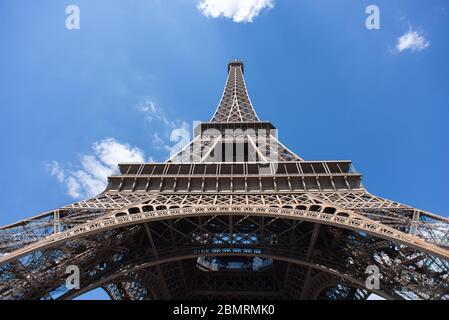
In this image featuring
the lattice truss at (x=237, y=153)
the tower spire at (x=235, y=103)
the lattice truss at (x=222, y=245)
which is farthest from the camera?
the tower spire at (x=235, y=103)

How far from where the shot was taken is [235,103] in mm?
38938

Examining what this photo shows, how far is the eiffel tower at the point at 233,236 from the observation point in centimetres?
1331

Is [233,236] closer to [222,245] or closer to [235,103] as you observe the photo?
[222,245]

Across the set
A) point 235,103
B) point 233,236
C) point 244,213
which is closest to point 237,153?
point 235,103

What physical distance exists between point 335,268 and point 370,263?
180 cm

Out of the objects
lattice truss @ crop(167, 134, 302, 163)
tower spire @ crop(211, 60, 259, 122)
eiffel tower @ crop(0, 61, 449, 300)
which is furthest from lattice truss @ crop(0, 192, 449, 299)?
tower spire @ crop(211, 60, 259, 122)

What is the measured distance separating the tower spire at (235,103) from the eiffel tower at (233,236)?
11.1m

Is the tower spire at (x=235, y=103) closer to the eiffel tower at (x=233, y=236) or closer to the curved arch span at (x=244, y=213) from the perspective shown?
the eiffel tower at (x=233, y=236)

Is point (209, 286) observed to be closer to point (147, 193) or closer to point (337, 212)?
point (147, 193)

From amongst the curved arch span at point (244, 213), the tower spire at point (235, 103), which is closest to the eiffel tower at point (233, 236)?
the curved arch span at point (244, 213)

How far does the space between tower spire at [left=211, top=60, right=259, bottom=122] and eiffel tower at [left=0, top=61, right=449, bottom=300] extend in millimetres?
11135

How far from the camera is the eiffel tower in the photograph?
13312 millimetres

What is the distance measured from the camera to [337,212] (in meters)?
15.0
